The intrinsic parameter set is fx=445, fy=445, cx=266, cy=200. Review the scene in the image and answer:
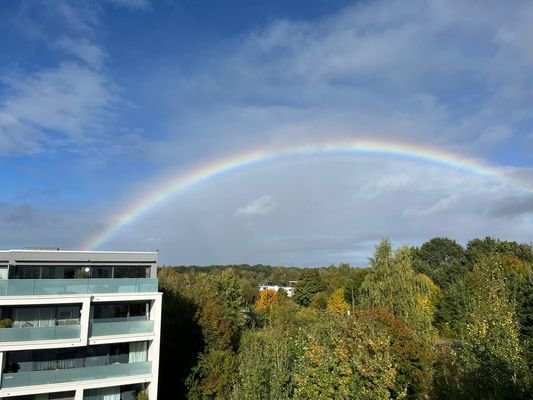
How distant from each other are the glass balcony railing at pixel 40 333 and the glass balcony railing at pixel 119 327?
102cm

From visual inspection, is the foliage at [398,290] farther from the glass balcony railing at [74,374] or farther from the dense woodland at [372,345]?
the glass balcony railing at [74,374]

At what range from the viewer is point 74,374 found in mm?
23469

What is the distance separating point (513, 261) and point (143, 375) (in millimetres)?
61443

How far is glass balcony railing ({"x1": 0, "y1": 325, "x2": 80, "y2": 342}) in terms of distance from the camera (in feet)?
72.9

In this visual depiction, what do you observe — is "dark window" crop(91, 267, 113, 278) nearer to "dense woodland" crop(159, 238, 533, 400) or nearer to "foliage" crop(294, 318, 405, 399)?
"dense woodland" crop(159, 238, 533, 400)

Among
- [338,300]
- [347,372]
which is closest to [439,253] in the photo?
[338,300]

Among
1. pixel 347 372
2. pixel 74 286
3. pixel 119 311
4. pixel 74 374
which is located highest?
pixel 74 286

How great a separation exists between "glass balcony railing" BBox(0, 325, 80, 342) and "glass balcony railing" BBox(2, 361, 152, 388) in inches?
66.9

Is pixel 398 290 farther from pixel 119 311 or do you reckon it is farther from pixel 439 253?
pixel 439 253

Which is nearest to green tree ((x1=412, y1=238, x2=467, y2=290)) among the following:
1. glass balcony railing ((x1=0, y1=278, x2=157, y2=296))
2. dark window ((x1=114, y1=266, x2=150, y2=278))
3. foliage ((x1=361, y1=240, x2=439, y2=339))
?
foliage ((x1=361, y1=240, x2=439, y2=339))

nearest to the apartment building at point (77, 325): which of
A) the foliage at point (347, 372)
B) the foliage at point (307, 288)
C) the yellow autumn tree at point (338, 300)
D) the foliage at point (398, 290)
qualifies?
the foliage at point (347, 372)

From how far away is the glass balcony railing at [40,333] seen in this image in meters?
22.2

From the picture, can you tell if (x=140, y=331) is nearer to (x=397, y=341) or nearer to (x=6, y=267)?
(x=6, y=267)

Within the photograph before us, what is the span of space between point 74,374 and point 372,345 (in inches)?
627
